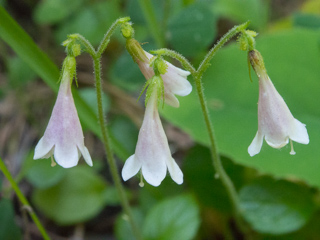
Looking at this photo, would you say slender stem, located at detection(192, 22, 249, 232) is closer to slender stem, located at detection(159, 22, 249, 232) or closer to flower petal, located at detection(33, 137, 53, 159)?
slender stem, located at detection(159, 22, 249, 232)

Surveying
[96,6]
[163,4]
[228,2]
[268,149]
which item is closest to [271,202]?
[268,149]

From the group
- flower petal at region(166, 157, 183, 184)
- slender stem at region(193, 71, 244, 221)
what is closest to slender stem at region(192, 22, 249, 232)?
slender stem at region(193, 71, 244, 221)

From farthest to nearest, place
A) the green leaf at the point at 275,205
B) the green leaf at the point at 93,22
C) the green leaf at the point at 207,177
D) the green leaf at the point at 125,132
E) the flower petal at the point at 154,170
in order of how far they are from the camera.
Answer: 1. the green leaf at the point at 93,22
2. the green leaf at the point at 125,132
3. the green leaf at the point at 207,177
4. the green leaf at the point at 275,205
5. the flower petal at the point at 154,170

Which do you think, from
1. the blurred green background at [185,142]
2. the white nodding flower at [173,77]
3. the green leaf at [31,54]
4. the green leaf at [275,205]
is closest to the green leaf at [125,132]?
the blurred green background at [185,142]

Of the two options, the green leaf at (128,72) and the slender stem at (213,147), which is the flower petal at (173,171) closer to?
the slender stem at (213,147)

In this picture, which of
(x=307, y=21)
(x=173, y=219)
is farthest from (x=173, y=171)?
(x=307, y=21)

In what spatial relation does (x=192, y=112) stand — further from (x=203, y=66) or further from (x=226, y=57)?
(x=203, y=66)
